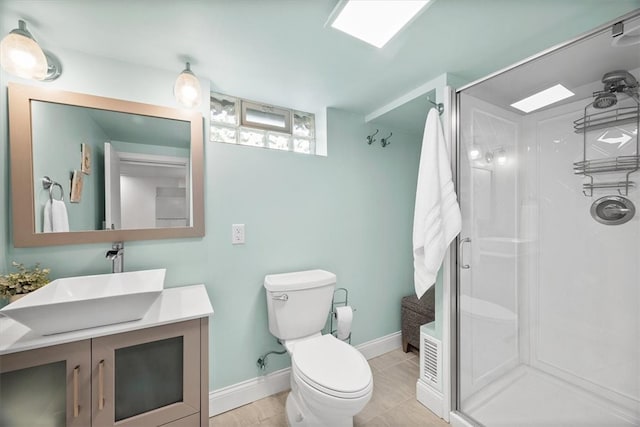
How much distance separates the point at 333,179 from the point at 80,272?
5.53ft

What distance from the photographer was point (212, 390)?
164 centimetres

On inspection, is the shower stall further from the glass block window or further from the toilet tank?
the glass block window

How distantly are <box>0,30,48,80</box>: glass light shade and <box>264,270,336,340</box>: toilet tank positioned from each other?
1.53 meters

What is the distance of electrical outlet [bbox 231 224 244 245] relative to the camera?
171 centimetres

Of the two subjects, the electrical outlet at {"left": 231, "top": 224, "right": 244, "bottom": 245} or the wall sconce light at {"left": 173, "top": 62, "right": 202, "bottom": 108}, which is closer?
the wall sconce light at {"left": 173, "top": 62, "right": 202, "bottom": 108}

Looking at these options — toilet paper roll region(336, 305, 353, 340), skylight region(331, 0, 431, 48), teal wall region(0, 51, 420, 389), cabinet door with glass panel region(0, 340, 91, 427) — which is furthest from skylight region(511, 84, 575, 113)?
cabinet door with glass panel region(0, 340, 91, 427)

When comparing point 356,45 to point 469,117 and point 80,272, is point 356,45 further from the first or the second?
point 80,272

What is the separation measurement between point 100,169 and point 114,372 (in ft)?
3.43

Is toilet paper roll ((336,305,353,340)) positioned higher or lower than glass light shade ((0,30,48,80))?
lower

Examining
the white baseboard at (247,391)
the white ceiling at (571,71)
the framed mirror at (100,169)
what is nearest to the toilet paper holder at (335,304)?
the white baseboard at (247,391)

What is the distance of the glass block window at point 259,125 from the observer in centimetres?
191

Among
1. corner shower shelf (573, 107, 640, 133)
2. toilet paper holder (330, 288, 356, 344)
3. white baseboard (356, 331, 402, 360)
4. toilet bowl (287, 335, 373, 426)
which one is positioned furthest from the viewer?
white baseboard (356, 331, 402, 360)

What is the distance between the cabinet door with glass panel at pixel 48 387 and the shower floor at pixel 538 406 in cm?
200

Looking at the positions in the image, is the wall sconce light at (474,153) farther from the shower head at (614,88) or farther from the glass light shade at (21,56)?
the glass light shade at (21,56)
